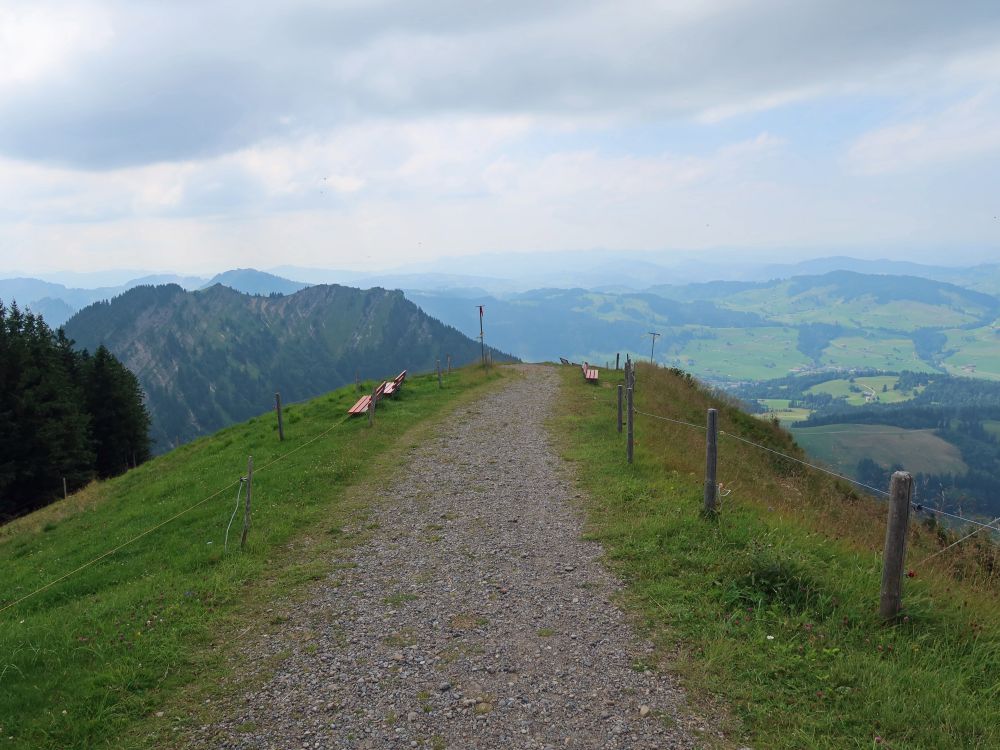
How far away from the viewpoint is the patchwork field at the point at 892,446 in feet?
367

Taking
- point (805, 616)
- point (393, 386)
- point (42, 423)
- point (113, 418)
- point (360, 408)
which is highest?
point (805, 616)

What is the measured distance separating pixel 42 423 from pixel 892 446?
495ft

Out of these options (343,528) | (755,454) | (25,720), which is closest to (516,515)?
(343,528)

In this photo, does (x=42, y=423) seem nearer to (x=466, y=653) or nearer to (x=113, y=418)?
(x=113, y=418)

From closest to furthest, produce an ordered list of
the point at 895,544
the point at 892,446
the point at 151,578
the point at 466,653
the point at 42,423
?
the point at 895,544 < the point at 466,653 < the point at 151,578 < the point at 42,423 < the point at 892,446

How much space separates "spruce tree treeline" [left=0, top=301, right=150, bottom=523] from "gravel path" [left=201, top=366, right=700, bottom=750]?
38.9 m

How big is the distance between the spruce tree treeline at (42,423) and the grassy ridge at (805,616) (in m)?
42.9

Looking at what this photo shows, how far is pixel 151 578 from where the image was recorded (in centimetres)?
1124

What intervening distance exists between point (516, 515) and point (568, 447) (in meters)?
6.91

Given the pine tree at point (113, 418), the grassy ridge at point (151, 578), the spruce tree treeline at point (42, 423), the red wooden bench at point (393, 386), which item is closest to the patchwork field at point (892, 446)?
the red wooden bench at point (393, 386)

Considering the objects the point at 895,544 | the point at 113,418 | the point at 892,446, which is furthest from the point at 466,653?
the point at 892,446

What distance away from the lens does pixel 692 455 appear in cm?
1762

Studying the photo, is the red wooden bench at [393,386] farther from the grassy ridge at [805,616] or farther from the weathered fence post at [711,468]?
the weathered fence post at [711,468]

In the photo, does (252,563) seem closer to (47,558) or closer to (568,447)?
(47,558)
